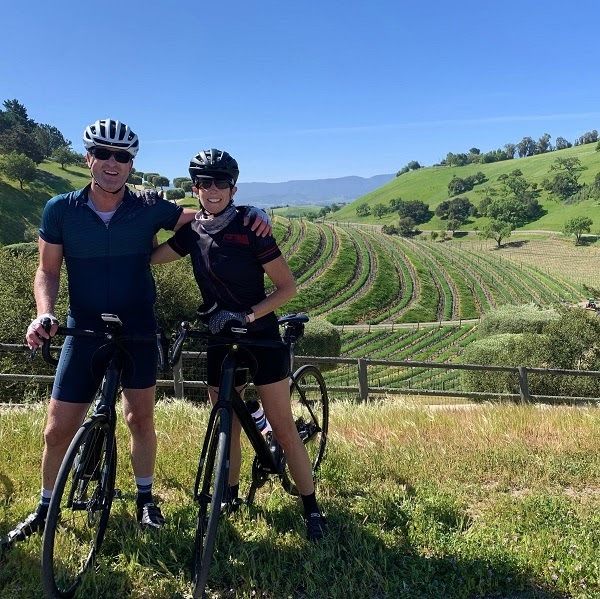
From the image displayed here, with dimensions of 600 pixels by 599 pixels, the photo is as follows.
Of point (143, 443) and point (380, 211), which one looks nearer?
point (143, 443)

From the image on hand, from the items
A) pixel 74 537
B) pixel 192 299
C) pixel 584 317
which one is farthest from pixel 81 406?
pixel 584 317

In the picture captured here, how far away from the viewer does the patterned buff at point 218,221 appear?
10.7 feet

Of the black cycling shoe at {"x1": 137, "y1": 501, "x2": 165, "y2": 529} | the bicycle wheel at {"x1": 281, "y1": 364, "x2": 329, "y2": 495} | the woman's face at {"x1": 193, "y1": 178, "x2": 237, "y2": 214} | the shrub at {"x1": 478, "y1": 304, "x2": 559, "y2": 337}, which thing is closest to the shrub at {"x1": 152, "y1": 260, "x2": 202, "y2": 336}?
the bicycle wheel at {"x1": 281, "y1": 364, "x2": 329, "y2": 495}

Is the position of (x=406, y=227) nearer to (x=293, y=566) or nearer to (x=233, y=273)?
(x=233, y=273)

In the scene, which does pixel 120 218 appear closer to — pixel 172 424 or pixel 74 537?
pixel 74 537

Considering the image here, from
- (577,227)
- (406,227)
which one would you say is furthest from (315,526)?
(406,227)

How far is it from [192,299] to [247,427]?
26.8 metres

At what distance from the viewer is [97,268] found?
10.9ft

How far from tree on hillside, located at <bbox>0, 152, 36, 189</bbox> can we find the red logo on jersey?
3466 inches

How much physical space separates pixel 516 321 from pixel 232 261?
48.0 metres

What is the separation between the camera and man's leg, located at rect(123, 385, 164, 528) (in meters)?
3.47

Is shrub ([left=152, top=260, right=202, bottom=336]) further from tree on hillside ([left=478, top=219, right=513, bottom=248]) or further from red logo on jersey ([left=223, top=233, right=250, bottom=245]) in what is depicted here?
tree on hillside ([left=478, top=219, right=513, bottom=248])

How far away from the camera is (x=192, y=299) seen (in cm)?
2967

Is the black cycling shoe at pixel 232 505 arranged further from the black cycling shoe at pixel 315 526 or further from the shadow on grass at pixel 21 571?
the shadow on grass at pixel 21 571
